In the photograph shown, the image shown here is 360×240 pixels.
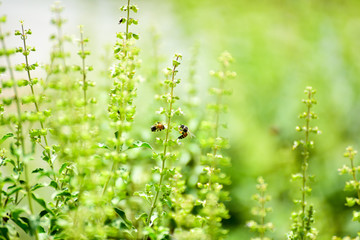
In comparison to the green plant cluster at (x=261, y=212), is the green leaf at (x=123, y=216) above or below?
below

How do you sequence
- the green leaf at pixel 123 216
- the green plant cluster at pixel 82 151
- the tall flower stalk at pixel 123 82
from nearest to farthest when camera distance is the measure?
the green plant cluster at pixel 82 151 → the tall flower stalk at pixel 123 82 → the green leaf at pixel 123 216

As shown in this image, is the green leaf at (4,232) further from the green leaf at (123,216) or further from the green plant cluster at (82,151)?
the green leaf at (123,216)

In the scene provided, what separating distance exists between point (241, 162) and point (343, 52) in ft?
5.78

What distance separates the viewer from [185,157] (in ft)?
7.45

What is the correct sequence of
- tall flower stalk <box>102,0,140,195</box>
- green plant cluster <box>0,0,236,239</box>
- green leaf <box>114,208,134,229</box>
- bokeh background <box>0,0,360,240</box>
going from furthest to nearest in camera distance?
bokeh background <box>0,0,360,240</box>, green leaf <box>114,208,134,229</box>, tall flower stalk <box>102,0,140,195</box>, green plant cluster <box>0,0,236,239</box>

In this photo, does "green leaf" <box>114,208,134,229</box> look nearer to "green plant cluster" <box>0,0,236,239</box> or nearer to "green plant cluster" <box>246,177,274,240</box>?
"green plant cluster" <box>0,0,236,239</box>

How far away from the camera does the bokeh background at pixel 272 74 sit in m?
2.81

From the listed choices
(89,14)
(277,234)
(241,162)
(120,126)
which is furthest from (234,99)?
(120,126)

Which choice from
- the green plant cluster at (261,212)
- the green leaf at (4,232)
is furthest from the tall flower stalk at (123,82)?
the green plant cluster at (261,212)

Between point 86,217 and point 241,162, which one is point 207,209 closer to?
point 86,217

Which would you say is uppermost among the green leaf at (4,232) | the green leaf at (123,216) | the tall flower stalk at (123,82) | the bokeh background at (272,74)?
the bokeh background at (272,74)

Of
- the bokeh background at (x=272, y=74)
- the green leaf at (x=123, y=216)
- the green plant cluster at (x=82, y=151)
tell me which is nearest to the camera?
the green plant cluster at (x=82, y=151)

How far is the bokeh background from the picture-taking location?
2.81 m

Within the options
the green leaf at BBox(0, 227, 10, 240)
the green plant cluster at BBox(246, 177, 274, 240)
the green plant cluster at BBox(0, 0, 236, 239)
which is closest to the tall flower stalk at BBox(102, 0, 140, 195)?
the green plant cluster at BBox(0, 0, 236, 239)
